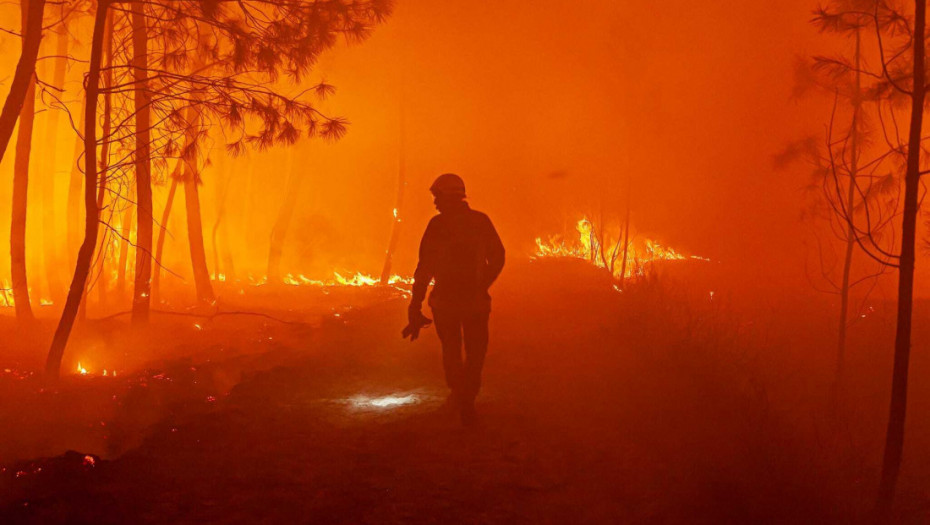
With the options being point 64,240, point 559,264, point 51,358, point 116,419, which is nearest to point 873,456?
point 116,419

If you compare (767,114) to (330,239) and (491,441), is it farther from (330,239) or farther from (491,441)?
(491,441)

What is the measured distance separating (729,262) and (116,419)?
35.2m

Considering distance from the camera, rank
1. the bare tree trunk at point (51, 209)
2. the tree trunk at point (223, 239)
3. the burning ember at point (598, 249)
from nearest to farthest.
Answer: the bare tree trunk at point (51, 209)
the tree trunk at point (223, 239)
the burning ember at point (598, 249)

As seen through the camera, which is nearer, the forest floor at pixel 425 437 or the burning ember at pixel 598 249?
the forest floor at pixel 425 437

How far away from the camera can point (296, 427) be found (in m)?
6.26

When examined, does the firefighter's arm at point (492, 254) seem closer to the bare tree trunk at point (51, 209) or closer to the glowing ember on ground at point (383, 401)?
the glowing ember on ground at point (383, 401)

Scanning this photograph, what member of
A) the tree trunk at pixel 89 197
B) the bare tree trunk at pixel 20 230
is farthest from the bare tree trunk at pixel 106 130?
the bare tree trunk at pixel 20 230

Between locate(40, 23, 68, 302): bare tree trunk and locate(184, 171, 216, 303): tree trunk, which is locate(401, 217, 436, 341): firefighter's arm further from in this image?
locate(40, 23, 68, 302): bare tree trunk

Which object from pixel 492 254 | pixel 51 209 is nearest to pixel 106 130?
pixel 492 254

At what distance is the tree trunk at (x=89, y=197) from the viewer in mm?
6941

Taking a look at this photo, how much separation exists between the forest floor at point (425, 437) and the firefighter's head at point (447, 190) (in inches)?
79.7

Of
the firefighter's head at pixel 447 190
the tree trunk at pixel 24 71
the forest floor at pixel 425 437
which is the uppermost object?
the tree trunk at pixel 24 71

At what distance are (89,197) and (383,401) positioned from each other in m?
3.83

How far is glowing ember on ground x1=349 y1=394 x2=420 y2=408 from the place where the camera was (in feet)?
23.5
